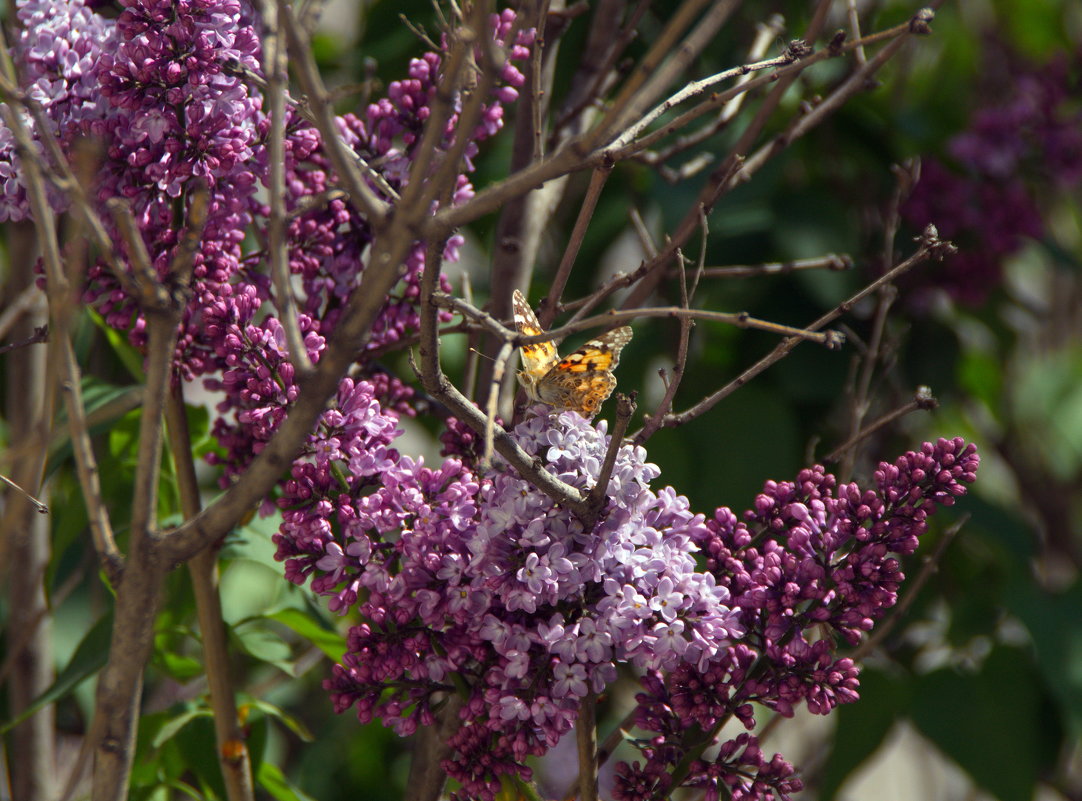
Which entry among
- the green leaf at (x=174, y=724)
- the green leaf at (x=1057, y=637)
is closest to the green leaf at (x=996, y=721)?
the green leaf at (x=1057, y=637)

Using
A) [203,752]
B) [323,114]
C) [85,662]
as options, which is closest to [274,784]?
[203,752]

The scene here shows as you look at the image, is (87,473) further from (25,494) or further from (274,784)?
(274,784)

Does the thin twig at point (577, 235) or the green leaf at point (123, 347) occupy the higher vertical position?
the green leaf at point (123, 347)

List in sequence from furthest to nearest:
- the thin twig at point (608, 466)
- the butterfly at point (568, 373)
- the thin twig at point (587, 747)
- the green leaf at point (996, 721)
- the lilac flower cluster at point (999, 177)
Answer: the lilac flower cluster at point (999, 177) → the green leaf at point (996, 721) → the butterfly at point (568, 373) → the thin twig at point (587, 747) → the thin twig at point (608, 466)

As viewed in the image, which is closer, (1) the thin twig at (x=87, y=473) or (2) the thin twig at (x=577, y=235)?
(1) the thin twig at (x=87, y=473)

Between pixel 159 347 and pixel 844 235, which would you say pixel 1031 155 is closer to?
pixel 844 235

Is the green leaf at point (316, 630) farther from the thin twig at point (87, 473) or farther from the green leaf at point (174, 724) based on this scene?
the thin twig at point (87, 473)
